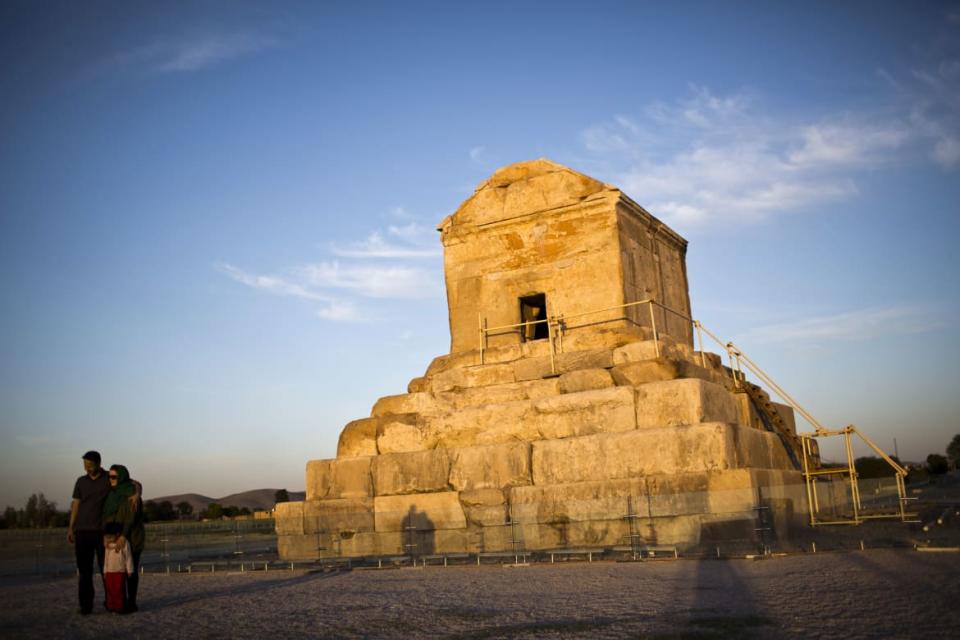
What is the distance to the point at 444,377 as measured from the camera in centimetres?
1423

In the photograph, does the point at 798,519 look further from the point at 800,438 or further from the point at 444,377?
the point at 444,377

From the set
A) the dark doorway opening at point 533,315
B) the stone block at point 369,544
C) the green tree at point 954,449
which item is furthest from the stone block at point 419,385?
the green tree at point 954,449

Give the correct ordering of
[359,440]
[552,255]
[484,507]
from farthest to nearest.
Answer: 1. [552,255]
2. [359,440]
3. [484,507]

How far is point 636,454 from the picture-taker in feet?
37.3

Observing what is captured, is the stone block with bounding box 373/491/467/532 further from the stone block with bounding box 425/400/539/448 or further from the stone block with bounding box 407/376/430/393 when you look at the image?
the stone block with bounding box 407/376/430/393

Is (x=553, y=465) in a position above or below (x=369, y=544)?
above

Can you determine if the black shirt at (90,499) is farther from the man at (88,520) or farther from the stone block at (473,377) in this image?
the stone block at (473,377)

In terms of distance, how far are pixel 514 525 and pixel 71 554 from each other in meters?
9.57

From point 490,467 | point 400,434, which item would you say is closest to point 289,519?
point 400,434

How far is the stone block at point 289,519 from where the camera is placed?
13.6 metres

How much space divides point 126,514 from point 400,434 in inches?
244

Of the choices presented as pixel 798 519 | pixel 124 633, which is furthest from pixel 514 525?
pixel 124 633

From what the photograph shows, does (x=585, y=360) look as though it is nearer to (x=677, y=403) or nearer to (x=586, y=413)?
(x=586, y=413)

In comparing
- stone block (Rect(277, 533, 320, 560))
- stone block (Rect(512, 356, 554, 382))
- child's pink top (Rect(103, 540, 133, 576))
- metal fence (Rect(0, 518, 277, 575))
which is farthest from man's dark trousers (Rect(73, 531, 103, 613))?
stone block (Rect(512, 356, 554, 382))
